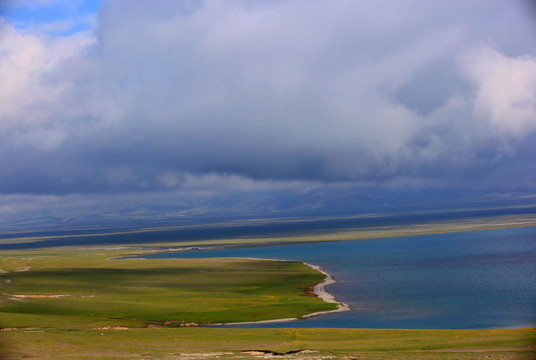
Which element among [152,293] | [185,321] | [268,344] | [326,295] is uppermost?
[268,344]

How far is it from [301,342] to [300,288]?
52.2 meters

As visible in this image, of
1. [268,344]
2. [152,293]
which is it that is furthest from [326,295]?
[268,344]

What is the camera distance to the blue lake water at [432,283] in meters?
67.7

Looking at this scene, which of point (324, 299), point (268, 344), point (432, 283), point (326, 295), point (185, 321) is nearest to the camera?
point (268, 344)

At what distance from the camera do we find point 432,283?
9838cm

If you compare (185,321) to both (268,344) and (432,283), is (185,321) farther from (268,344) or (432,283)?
(432,283)

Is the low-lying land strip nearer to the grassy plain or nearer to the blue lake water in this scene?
the grassy plain

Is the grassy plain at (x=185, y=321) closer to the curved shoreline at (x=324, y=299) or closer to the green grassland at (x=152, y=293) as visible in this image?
the green grassland at (x=152, y=293)

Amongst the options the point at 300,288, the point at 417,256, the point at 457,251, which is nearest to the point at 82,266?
the point at 300,288

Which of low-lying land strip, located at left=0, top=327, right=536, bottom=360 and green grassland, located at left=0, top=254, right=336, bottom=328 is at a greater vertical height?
low-lying land strip, located at left=0, top=327, right=536, bottom=360

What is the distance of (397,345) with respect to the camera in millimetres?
46250

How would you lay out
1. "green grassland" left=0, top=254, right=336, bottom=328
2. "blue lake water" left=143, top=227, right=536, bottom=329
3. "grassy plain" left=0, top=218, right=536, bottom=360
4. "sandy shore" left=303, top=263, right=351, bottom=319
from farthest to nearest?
"sandy shore" left=303, top=263, right=351, bottom=319 → "green grassland" left=0, top=254, right=336, bottom=328 → "blue lake water" left=143, top=227, right=536, bottom=329 → "grassy plain" left=0, top=218, right=536, bottom=360

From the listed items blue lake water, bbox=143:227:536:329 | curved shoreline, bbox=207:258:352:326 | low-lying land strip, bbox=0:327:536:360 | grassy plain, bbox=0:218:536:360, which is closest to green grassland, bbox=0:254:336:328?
grassy plain, bbox=0:218:536:360

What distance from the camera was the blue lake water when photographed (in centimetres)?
6769
